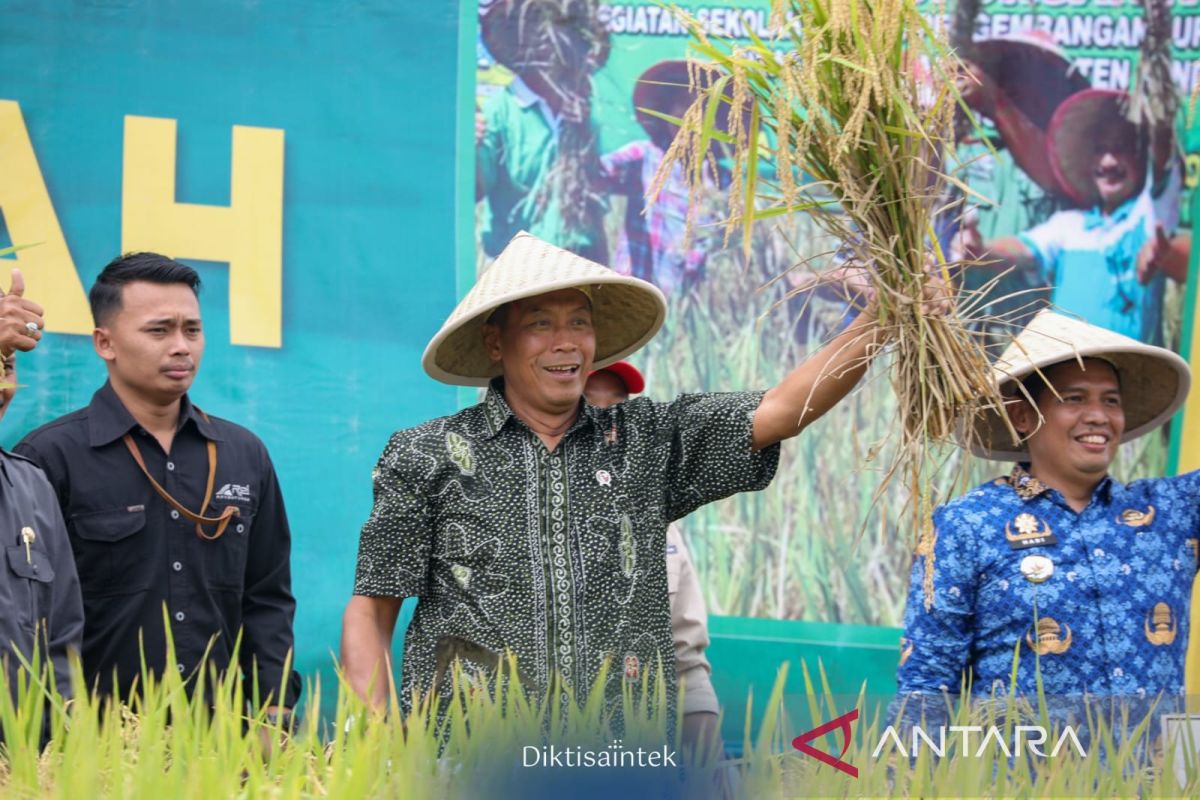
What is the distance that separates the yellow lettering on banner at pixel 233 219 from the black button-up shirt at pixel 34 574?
1337 millimetres

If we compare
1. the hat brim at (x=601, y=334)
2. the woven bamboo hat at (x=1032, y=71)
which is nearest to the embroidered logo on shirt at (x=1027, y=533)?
the hat brim at (x=601, y=334)

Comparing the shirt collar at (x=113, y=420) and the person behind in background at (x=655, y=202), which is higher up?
the person behind in background at (x=655, y=202)

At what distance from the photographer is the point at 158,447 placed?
334 cm

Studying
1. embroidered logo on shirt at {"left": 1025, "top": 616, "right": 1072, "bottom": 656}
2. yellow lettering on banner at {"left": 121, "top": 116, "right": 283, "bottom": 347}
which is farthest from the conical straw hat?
yellow lettering on banner at {"left": 121, "top": 116, "right": 283, "bottom": 347}

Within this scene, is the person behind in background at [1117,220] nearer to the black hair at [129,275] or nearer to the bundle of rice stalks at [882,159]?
the bundle of rice stalks at [882,159]

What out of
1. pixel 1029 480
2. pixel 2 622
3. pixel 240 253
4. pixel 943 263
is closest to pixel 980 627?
pixel 1029 480

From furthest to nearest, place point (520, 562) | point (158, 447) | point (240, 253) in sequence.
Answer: point (240, 253)
point (158, 447)
point (520, 562)

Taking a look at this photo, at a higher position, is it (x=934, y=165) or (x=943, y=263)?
(x=934, y=165)

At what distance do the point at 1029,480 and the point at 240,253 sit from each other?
2.16m

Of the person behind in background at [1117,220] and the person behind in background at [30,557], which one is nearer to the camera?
the person behind in background at [30,557]

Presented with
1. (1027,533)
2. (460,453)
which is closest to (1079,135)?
(1027,533)

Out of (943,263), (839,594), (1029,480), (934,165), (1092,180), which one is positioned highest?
(1092,180)

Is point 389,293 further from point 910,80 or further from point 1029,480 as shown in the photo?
point 910,80

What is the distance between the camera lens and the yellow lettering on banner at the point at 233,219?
13.6ft
